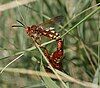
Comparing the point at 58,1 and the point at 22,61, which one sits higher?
the point at 58,1

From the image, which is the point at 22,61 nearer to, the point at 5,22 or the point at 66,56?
the point at 66,56

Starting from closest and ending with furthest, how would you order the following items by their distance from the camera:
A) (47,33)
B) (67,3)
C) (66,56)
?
(47,33) < (66,56) < (67,3)

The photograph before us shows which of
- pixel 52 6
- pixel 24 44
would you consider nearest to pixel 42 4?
pixel 52 6

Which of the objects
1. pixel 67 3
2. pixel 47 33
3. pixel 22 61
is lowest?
pixel 22 61

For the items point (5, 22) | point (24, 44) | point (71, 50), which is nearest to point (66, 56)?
point (71, 50)

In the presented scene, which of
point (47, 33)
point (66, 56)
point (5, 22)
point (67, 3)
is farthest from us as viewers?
point (5, 22)

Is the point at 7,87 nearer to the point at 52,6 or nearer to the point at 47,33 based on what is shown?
the point at 47,33

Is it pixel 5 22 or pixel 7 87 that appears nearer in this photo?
pixel 7 87
